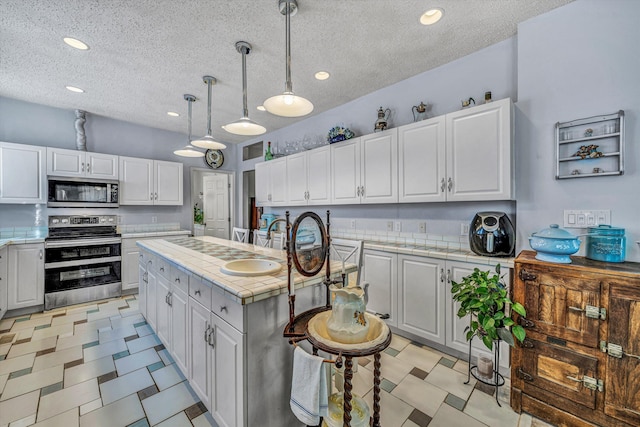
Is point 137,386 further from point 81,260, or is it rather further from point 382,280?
→ point 81,260

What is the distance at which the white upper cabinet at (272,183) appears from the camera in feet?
13.6

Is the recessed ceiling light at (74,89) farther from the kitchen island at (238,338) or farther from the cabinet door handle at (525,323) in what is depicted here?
the cabinet door handle at (525,323)

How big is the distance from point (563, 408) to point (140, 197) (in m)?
5.32

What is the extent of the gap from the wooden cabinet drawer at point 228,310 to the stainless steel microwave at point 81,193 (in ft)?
11.8

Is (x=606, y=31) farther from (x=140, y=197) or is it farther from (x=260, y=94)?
(x=140, y=197)

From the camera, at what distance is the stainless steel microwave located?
3.42 m

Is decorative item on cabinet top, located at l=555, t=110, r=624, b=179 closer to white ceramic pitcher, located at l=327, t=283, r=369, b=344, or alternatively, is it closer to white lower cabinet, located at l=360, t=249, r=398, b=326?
white lower cabinet, located at l=360, t=249, r=398, b=326

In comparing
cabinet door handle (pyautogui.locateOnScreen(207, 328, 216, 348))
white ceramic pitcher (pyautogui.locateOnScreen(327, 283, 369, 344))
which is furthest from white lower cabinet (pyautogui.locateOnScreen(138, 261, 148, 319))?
white ceramic pitcher (pyautogui.locateOnScreen(327, 283, 369, 344))

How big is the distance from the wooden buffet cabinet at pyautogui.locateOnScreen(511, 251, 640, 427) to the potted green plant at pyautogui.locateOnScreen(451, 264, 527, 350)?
0.09 meters

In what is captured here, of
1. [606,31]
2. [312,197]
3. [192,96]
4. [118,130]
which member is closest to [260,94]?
[192,96]

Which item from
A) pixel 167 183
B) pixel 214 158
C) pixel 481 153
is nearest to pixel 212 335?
pixel 481 153

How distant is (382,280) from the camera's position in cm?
260

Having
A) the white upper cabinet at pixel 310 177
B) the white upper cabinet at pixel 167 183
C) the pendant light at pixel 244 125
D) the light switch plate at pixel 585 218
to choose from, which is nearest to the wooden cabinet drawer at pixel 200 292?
the pendant light at pixel 244 125

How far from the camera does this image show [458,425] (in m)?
1.54
